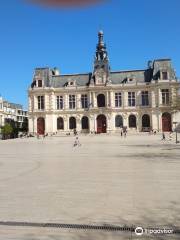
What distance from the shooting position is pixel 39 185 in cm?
1230

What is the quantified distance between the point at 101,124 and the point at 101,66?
13094 mm

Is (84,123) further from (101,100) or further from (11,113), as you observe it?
(11,113)

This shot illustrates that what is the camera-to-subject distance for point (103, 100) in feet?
255

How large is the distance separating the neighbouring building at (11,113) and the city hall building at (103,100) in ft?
82.3

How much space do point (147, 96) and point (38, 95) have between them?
2365 cm

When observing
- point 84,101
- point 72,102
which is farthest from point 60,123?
point 84,101

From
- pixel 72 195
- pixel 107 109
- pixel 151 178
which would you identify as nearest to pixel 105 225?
pixel 72 195

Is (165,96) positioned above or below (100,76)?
below

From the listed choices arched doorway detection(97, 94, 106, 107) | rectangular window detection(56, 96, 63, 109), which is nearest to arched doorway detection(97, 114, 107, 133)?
arched doorway detection(97, 94, 106, 107)

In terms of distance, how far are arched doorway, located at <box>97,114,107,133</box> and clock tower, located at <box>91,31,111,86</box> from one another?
7135mm

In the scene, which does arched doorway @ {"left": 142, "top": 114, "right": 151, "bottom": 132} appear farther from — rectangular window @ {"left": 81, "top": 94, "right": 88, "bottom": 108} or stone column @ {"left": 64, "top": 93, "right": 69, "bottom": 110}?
stone column @ {"left": 64, "top": 93, "right": 69, "bottom": 110}

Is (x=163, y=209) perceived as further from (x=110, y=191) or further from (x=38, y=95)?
(x=38, y=95)

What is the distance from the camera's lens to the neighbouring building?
346ft

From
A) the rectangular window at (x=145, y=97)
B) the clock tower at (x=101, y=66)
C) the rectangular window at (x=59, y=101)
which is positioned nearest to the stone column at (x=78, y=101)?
the rectangular window at (x=59, y=101)
